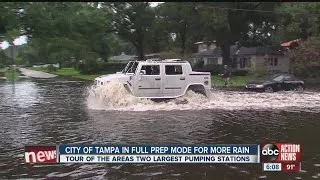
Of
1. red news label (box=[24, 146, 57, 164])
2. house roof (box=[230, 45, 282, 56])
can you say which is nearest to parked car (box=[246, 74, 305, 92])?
red news label (box=[24, 146, 57, 164])

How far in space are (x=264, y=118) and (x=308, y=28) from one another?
39919 millimetres

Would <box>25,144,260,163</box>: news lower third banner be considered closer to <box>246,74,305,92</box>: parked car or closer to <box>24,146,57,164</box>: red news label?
<box>24,146,57,164</box>: red news label

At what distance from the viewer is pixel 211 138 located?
1191cm

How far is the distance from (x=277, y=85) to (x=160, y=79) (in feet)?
42.6

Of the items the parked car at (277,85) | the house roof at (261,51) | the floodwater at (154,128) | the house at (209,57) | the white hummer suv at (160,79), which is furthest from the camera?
the house at (209,57)

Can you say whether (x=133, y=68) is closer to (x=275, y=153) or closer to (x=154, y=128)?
(x=154, y=128)

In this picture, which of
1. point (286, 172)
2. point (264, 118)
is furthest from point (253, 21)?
point (286, 172)

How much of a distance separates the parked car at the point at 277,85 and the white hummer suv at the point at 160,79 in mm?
10039

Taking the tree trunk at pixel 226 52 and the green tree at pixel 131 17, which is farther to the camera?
the green tree at pixel 131 17

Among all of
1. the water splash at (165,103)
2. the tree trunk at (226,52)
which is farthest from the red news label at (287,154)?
the tree trunk at (226,52)

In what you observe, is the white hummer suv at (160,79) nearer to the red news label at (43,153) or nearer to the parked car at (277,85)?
the parked car at (277,85)

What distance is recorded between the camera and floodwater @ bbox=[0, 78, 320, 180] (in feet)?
28.2

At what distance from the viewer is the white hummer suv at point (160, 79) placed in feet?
65.8

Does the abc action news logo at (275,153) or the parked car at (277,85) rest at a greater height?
the abc action news logo at (275,153)
